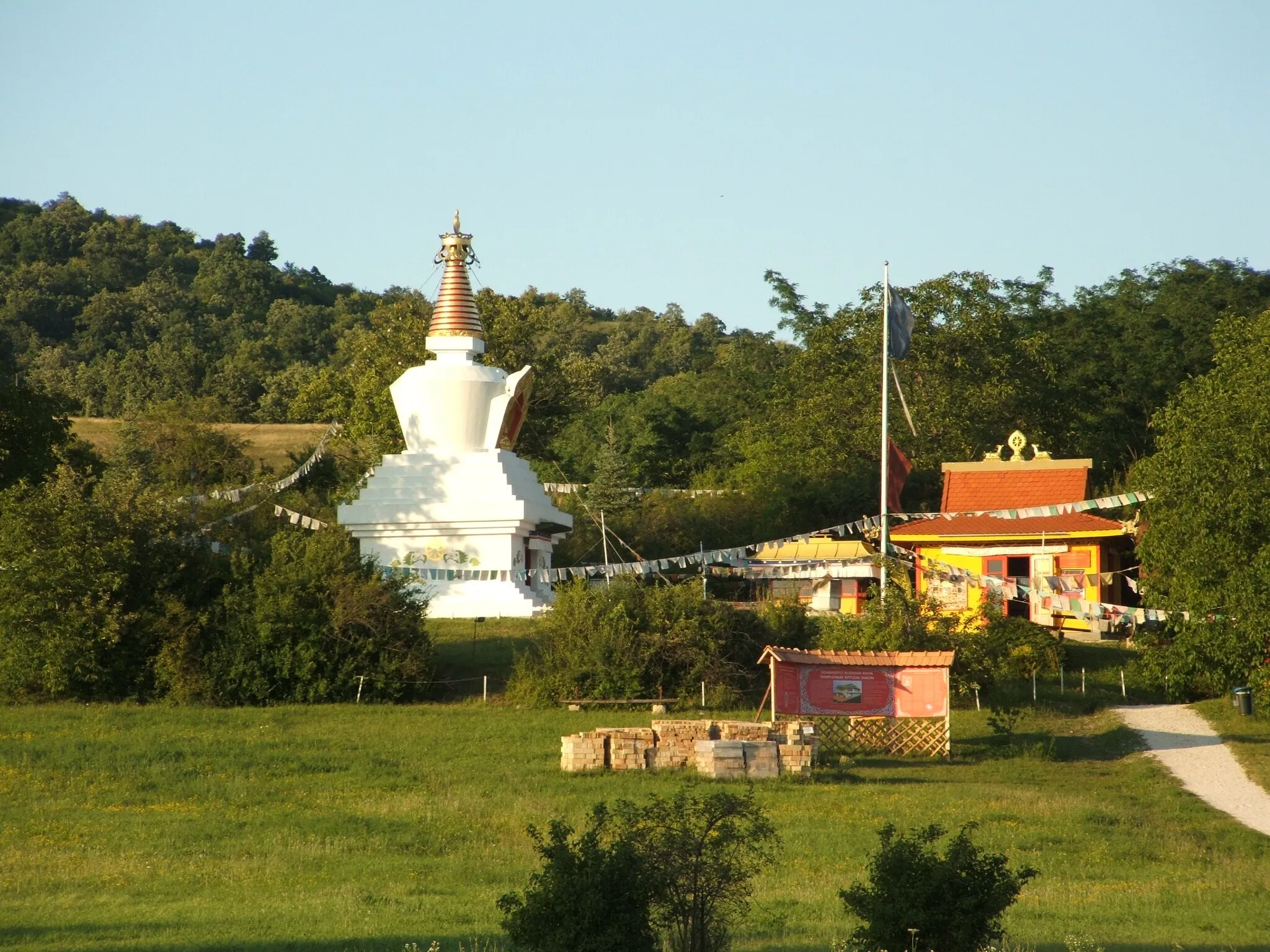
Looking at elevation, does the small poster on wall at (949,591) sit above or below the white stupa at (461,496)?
below

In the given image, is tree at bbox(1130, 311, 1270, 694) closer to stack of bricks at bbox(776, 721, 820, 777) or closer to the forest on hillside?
the forest on hillside

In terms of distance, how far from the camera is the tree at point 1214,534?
3061 cm

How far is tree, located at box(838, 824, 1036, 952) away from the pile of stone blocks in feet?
35.9

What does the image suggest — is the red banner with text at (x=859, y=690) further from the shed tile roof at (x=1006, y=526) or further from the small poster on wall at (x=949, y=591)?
the shed tile roof at (x=1006, y=526)

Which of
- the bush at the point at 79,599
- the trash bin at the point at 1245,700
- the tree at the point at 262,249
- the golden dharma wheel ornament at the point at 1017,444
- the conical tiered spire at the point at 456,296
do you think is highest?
the tree at the point at 262,249

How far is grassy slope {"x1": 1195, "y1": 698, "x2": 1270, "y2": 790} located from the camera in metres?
25.6

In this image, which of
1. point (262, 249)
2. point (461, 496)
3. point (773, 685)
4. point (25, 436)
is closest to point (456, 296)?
point (461, 496)

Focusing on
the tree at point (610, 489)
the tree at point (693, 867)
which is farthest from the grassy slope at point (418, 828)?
the tree at point (610, 489)

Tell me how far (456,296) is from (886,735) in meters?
20.0

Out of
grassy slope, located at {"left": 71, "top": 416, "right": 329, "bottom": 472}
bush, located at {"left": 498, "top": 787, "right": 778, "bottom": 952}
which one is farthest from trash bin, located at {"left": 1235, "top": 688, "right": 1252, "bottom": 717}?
grassy slope, located at {"left": 71, "top": 416, "right": 329, "bottom": 472}

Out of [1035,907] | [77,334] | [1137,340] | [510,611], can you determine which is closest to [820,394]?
[1137,340]

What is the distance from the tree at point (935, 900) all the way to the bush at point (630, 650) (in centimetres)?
1766

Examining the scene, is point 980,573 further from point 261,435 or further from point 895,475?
point 261,435

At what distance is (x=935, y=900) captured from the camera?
11.5 metres
